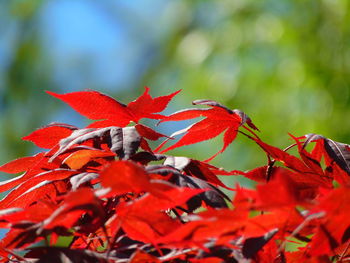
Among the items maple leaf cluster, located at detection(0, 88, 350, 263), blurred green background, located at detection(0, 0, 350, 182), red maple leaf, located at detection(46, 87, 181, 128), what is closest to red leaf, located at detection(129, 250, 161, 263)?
maple leaf cluster, located at detection(0, 88, 350, 263)

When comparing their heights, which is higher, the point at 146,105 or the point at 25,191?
the point at 146,105

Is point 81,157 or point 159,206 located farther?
point 81,157

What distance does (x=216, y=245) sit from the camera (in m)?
0.48

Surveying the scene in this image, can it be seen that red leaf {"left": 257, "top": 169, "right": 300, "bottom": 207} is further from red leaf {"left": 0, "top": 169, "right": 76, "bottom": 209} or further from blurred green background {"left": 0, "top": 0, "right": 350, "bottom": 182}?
blurred green background {"left": 0, "top": 0, "right": 350, "bottom": 182}

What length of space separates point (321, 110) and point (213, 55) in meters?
1.05

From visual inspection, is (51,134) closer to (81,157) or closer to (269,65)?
(81,157)

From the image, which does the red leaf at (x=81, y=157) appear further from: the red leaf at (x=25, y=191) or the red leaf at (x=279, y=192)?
the red leaf at (x=279, y=192)

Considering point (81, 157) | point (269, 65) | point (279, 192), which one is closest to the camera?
point (279, 192)

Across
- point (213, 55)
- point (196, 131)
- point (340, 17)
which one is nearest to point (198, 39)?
point (213, 55)

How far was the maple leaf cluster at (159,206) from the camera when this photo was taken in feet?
1.50

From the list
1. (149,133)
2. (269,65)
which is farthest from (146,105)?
(269,65)

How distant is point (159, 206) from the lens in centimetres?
50

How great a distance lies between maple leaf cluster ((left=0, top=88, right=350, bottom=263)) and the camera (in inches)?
18.0

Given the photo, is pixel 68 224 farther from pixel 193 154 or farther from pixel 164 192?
pixel 193 154
